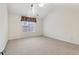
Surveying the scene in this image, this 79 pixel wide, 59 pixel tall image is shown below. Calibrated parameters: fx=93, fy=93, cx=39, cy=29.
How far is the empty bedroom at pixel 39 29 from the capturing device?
113 centimetres

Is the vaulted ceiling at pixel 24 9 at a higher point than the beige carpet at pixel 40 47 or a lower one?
higher

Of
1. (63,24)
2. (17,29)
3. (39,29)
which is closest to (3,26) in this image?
(17,29)

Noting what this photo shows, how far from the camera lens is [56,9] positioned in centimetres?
122

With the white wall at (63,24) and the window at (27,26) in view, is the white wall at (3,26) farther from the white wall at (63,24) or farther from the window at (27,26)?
the white wall at (63,24)

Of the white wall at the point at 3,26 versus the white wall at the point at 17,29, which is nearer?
the white wall at the point at 3,26

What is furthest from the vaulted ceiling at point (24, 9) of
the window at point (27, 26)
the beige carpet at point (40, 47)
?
the beige carpet at point (40, 47)

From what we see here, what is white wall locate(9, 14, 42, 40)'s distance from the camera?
123cm

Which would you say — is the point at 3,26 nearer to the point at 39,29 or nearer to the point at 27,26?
the point at 27,26

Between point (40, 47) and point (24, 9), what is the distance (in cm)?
54

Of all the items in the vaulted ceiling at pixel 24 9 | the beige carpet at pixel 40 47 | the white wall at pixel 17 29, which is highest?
the vaulted ceiling at pixel 24 9
